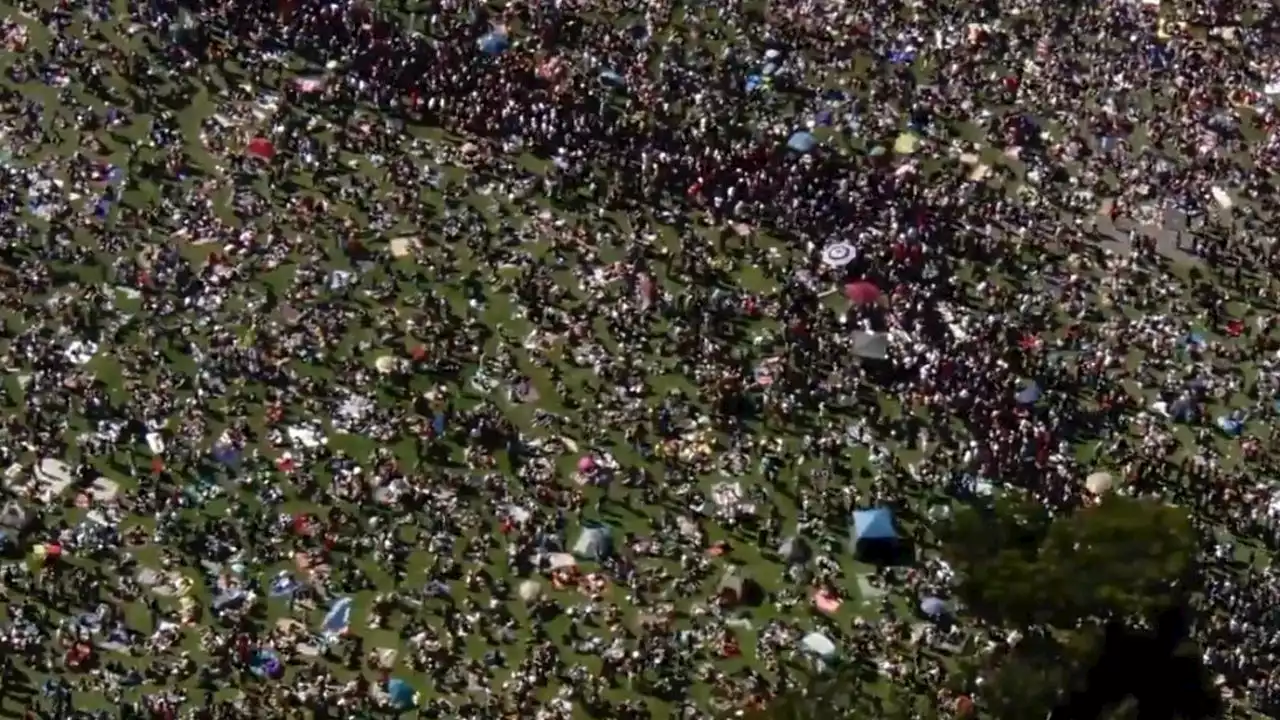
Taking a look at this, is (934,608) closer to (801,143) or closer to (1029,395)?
(1029,395)

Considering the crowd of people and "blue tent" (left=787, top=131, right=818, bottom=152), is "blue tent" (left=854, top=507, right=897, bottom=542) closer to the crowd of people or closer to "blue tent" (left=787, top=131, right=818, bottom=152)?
the crowd of people

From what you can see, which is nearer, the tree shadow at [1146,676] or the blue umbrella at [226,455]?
the tree shadow at [1146,676]

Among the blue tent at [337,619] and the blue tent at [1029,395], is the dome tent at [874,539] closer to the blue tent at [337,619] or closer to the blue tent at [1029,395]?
the blue tent at [1029,395]

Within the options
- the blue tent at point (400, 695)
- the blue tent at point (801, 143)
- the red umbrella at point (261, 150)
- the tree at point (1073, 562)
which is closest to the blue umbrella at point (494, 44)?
the red umbrella at point (261, 150)

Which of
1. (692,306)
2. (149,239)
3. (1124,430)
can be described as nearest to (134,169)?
(149,239)

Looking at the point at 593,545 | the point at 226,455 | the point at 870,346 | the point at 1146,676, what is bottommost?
the point at 226,455

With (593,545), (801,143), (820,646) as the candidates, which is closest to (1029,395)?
(820,646)
